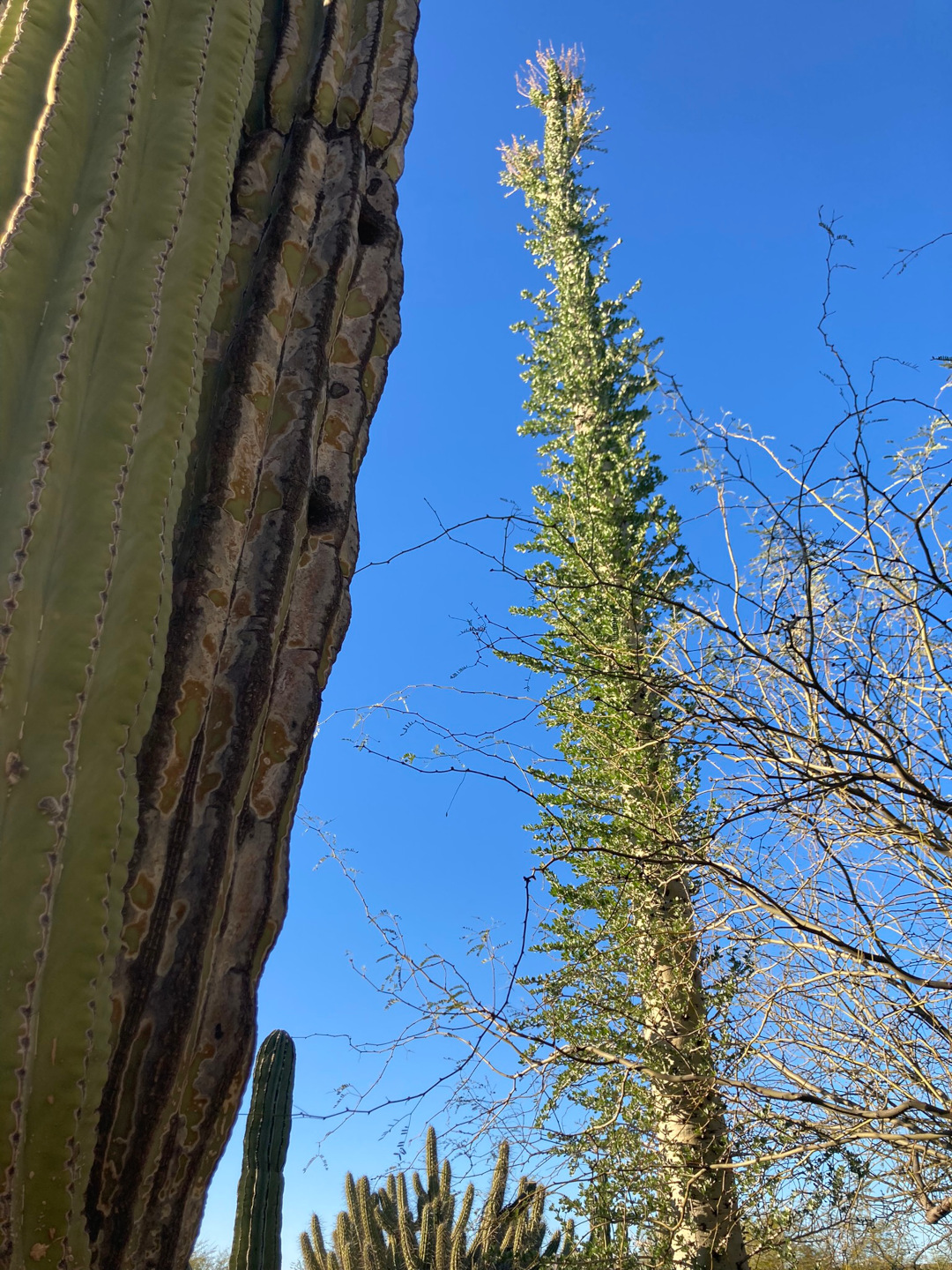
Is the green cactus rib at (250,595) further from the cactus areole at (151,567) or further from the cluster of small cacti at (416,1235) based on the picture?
the cluster of small cacti at (416,1235)

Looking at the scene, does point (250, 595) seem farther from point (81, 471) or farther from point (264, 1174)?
point (264, 1174)

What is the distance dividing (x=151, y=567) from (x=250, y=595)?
19cm

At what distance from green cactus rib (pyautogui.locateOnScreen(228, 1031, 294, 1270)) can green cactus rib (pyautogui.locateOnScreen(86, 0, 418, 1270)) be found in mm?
3435

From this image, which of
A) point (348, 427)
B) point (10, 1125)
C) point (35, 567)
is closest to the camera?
point (10, 1125)

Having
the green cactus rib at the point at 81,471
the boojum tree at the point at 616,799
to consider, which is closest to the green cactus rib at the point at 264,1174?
the boojum tree at the point at 616,799

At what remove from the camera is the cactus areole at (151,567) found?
931 mm

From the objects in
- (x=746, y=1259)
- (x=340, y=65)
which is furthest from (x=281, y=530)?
(x=746, y=1259)

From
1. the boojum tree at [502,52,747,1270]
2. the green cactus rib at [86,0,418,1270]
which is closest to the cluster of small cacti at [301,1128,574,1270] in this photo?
the boojum tree at [502,52,747,1270]

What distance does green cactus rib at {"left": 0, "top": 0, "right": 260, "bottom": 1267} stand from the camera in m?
0.90

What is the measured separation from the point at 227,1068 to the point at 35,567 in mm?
637

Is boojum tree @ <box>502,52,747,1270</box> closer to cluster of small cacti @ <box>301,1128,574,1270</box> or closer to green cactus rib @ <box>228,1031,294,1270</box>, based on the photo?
green cactus rib @ <box>228,1031,294,1270</box>

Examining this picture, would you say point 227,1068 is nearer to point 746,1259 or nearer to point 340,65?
point 340,65

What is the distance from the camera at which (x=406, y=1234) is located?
7.13 metres

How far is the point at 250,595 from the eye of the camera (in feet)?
4.13
